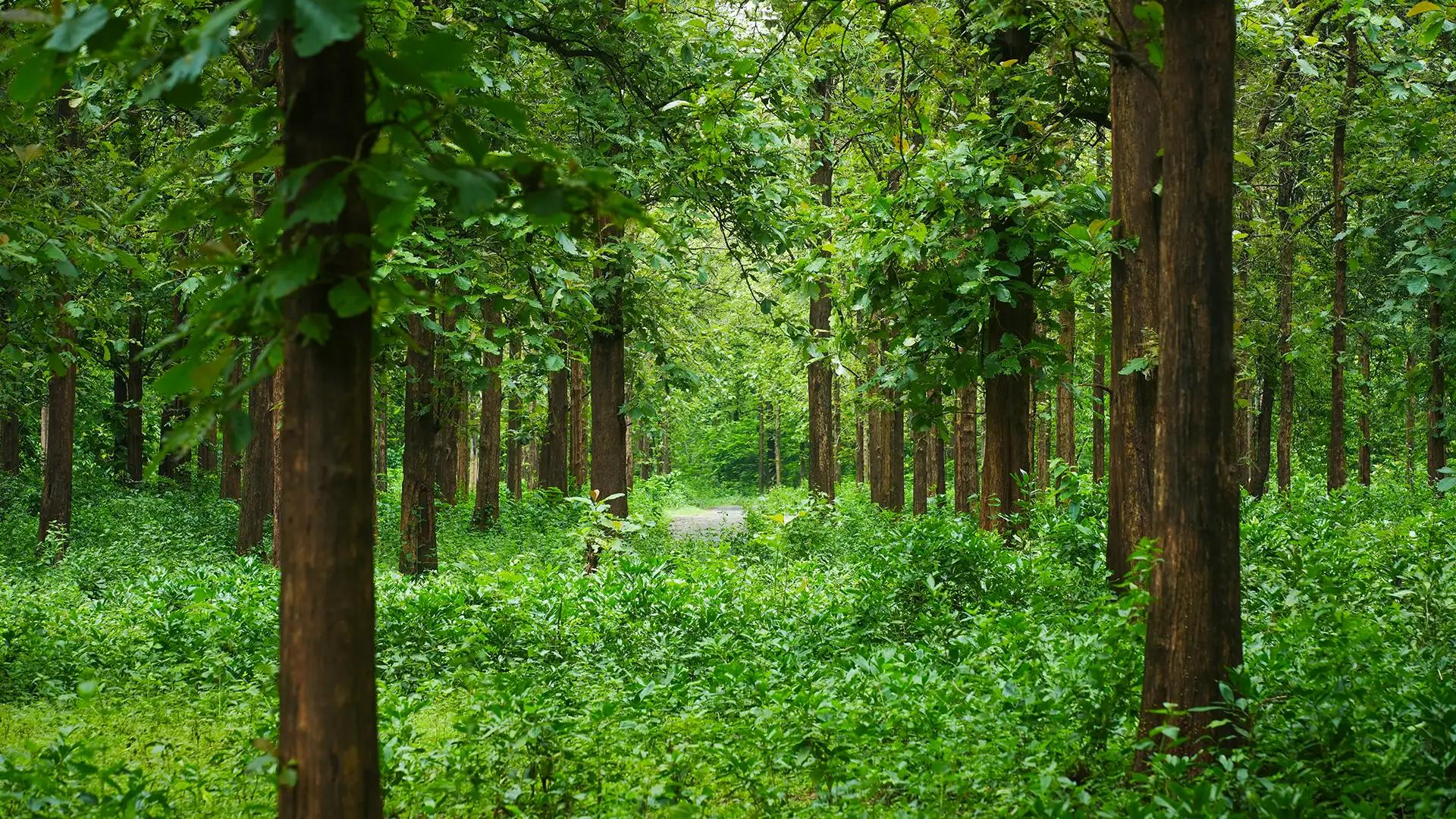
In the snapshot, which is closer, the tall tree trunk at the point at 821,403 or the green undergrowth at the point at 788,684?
the green undergrowth at the point at 788,684

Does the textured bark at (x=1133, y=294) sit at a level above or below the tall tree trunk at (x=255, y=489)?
above

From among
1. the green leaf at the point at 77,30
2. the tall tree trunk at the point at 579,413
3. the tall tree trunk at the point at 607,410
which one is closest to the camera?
the green leaf at the point at 77,30

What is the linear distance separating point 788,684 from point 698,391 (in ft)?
15.4

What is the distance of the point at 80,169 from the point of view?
9.06m

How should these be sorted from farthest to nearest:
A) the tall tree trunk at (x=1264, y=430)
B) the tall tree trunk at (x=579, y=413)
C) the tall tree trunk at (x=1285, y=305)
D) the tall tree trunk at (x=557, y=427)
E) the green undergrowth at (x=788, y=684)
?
1. the tall tree trunk at (x=557, y=427)
2. the tall tree trunk at (x=1264, y=430)
3. the tall tree trunk at (x=1285, y=305)
4. the tall tree trunk at (x=579, y=413)
5. the green undergrowth at (x=788, y=684)

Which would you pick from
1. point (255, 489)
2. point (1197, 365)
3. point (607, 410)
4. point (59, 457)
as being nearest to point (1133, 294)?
point (1197, 365)

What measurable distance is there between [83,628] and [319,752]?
7950 mm

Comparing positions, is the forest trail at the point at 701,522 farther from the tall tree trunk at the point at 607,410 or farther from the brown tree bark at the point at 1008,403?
the brown tree bark at the point at 1008,403

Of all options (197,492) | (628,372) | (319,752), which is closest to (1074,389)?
(628,372)

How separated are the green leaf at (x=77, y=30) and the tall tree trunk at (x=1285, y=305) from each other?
17.7 m

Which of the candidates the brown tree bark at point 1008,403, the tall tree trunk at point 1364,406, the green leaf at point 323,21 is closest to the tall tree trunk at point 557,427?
the brown tree bark at point 1008,403

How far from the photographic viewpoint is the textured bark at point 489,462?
21.9 m

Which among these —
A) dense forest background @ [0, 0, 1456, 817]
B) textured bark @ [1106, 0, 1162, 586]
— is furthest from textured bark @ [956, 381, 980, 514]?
textured bark @ [1106, 0, 1162, 586]

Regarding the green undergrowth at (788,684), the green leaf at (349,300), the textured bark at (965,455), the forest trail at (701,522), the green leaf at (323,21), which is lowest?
the forest trail at (701,522)
